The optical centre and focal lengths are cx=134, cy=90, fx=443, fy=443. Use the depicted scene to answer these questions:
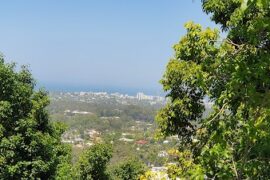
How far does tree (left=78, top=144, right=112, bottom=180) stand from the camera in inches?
908

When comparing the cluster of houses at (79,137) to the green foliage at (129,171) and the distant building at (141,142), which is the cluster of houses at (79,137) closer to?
the distant building at (141,142)

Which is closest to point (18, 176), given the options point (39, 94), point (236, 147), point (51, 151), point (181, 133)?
point (51, 151)

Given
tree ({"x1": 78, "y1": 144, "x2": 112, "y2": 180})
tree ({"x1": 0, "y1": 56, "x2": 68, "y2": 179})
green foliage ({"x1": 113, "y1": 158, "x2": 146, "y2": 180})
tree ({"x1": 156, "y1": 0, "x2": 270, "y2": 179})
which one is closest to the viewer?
tree ({"x1": 156, "y1": 0, "x2": 270, "y2": 179})

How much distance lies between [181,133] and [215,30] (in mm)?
2515

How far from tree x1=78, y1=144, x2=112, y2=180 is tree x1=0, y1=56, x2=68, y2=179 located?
894cm

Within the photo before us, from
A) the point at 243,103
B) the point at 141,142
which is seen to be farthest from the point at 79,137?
the point at 243,103

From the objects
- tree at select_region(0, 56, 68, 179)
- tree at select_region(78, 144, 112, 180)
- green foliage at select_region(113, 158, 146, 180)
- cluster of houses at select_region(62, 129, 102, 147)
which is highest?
tree at select_region(0, 56, 68, 179)

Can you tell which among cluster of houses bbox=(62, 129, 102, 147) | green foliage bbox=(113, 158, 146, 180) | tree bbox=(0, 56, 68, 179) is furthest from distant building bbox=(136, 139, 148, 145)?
tree bbox=(0, 56, 68, 179)

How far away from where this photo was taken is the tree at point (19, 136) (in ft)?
42.2

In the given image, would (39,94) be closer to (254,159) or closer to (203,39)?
(203,39)

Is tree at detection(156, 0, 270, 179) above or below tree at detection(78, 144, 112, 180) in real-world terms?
above

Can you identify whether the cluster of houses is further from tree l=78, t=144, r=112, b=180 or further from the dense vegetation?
the dense vegetation

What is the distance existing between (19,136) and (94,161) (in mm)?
10706

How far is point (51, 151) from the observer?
45.6ft
